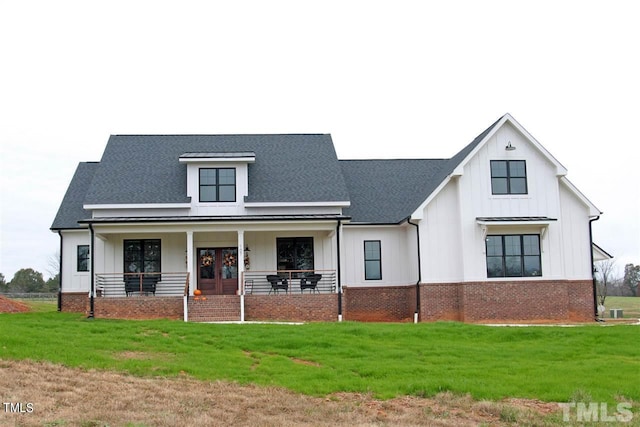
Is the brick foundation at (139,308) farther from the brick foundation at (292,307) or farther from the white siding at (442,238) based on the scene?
the white siding at (442,238)

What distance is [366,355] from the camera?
Result: 1580 centimetres

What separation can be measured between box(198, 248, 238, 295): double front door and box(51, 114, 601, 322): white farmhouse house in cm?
4

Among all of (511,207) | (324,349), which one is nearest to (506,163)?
(511,207)

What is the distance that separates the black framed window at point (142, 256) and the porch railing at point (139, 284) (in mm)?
530

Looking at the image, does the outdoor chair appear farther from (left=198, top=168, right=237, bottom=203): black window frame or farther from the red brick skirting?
(left=198, top=168, right=237, bottom=203): black window frame

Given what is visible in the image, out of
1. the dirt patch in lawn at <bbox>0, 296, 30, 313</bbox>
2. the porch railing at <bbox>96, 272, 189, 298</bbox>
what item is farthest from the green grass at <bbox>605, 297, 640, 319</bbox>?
the dirt patch in lawn at <bbox>0, 296, 30, 313</bbox>

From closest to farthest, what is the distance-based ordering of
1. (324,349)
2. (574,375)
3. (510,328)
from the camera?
(574,375) → (324,349) → (510,328)

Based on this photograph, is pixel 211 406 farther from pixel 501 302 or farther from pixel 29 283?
pixel 29 283

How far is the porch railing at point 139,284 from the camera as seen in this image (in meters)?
26.3

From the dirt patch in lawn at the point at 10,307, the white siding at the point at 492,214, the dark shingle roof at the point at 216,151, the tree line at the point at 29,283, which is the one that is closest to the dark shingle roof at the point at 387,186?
the dark shingle roof at the point at 216,151

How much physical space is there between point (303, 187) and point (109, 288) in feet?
27.2

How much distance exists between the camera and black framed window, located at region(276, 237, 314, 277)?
28.1 m

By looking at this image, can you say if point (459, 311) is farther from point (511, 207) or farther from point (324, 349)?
point (324, 349)

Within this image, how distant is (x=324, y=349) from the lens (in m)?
16.4
